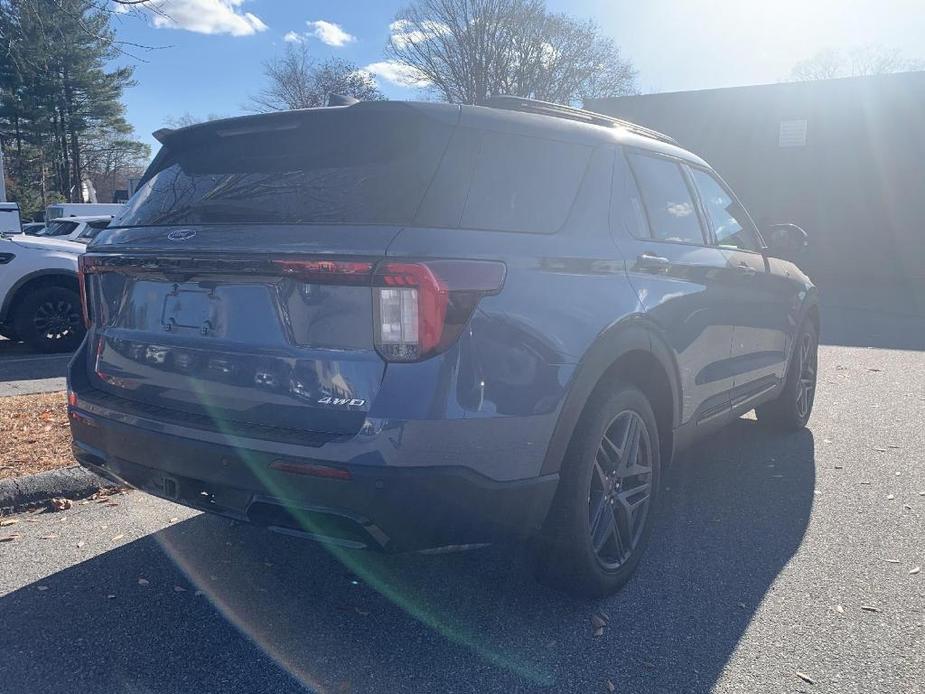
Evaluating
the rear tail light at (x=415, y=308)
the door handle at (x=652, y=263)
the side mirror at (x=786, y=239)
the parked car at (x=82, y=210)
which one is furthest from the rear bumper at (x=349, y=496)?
the parked car at (x=82, y=210)

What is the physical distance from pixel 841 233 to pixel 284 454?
22599mm

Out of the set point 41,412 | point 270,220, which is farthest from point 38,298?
point 270,220

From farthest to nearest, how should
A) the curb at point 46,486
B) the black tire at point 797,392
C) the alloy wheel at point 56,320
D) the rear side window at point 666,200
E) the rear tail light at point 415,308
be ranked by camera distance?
1. the alloy wheel at point 56,320
2. the black tire at point 797,392
3. the curb at point 46,486
4. the rear side window at point 666,200
5. the rear tail light at point 415,308

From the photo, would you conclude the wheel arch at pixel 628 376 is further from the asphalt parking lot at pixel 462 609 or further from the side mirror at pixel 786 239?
the side mirror at pixel 786 239

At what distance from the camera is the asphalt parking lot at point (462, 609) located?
8.73 feet

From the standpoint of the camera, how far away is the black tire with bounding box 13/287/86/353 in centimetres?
855

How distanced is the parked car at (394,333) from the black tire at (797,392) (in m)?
2.34

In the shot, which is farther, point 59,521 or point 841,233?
point 841,233

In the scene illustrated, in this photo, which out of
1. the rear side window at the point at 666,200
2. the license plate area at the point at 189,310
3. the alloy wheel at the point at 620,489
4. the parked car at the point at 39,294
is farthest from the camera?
the parked car at the point at 39,294

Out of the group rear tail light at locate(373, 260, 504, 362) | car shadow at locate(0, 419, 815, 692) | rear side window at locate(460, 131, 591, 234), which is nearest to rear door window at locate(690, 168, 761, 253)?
rear side window at locate(460, 131, 591, 234)

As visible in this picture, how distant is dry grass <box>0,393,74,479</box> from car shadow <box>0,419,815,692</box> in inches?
44.6

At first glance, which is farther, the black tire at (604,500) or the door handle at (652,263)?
the door handle at (652,263)

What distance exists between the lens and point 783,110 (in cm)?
2219

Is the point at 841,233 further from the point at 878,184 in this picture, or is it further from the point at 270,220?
the point at 270,220
